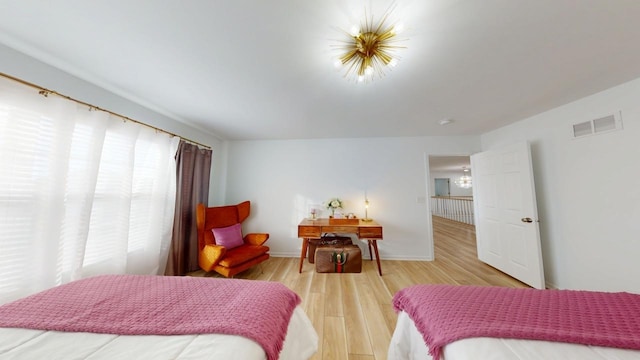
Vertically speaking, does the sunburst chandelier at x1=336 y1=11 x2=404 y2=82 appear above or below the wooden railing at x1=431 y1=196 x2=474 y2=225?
above

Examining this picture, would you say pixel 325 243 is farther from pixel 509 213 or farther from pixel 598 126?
pixel 598 126

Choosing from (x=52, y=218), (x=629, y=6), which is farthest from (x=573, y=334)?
(x=52, y=218)

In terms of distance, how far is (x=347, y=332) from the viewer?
1611 millimetres

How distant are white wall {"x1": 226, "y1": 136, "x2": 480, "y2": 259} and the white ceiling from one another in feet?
3.87

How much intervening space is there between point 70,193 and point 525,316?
3.19 meters

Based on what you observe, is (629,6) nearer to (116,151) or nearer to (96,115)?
(96,115)

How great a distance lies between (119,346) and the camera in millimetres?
703

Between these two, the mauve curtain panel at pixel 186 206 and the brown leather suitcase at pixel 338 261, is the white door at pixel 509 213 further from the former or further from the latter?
the mauve curtain panel at pixel 186 206

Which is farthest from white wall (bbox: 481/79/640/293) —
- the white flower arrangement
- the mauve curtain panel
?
the mauve curtain panel

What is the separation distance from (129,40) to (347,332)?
2791 mm

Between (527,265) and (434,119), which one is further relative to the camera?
(434,119)

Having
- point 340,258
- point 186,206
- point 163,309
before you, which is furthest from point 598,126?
point 186,206

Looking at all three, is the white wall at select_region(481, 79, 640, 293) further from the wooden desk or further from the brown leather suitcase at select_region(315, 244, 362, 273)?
the brown leather suitcase at select_region(315, 244, 362, 273)

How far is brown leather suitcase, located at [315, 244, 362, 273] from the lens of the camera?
2740 mm
